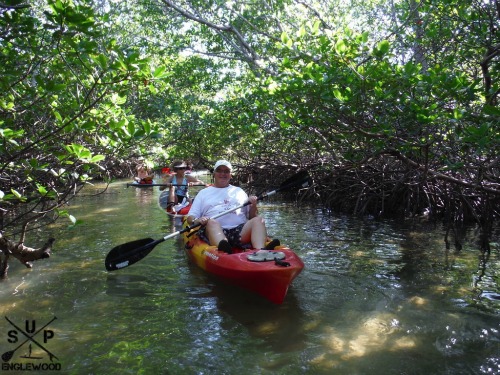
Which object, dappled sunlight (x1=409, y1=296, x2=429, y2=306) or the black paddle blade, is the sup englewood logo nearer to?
the black paddle blade

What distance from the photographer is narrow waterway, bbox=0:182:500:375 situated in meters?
2.66

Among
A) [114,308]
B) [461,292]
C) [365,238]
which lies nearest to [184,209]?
[365,238]

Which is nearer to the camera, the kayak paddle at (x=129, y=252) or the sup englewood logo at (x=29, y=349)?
the sup englewood logo at (x=29, y=349)

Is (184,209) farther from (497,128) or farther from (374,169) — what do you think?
(497,128)

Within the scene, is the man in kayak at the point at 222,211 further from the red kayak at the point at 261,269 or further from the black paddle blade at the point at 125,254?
the black paddle blade at the point at 125,254

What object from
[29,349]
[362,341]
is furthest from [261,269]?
[29,349]

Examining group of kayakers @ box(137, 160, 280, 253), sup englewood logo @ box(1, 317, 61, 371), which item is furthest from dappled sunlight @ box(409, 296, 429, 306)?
sup englewood logo @ box(1, 317, 61, 371)

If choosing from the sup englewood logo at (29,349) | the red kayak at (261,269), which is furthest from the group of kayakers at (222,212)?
the sup englewood logo at (29,349)

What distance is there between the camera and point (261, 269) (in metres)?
3.33

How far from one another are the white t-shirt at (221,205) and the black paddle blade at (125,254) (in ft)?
2.07

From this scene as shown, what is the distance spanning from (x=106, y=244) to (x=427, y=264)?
166 inches

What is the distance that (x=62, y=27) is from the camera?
230 cm

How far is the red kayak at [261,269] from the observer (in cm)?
332

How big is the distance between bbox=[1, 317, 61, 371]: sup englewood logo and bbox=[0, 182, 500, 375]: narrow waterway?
1cm
